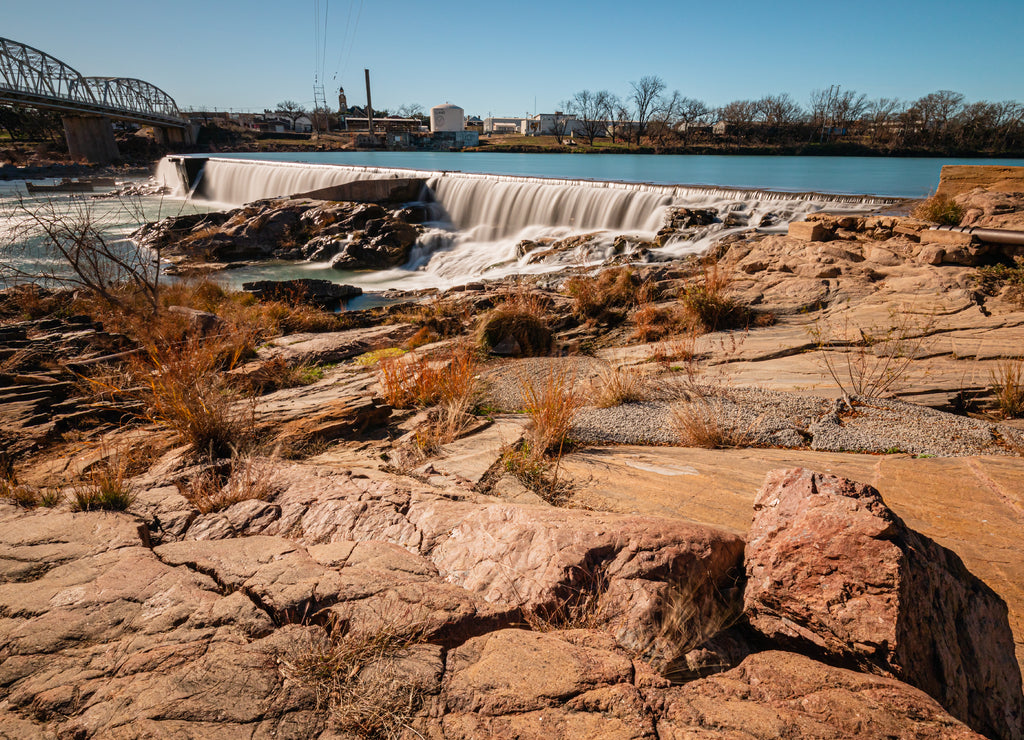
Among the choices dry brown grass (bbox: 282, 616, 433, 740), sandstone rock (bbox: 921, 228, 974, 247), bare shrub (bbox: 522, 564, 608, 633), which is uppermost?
sandstone rock (bbox: 921, 228, 974, 247)

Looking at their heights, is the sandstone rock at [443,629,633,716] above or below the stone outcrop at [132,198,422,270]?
above

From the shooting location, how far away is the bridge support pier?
47.3 meters

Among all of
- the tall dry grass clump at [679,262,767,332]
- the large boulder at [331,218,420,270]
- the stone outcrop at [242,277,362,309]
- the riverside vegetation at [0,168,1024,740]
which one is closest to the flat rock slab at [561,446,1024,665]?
the riverside vegetation at [0,168,1024,740]

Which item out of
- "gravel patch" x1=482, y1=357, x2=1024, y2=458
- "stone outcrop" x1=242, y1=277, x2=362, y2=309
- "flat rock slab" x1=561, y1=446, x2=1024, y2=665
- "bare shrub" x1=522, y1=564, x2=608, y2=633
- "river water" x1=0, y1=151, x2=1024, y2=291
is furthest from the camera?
"river water" x1=0, y1=151, x2=1024, y2=291

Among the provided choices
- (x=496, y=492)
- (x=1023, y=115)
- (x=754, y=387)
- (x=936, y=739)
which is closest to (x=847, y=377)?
(x=754, y=387)

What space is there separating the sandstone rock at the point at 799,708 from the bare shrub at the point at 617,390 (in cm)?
316

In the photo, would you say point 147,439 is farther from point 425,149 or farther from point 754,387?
point 425,149

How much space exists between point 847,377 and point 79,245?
874 centimetres

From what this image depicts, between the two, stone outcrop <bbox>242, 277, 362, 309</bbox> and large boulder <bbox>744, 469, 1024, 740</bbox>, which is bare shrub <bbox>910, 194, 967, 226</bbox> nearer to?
large boulder <bbox>744, 469, 1024, 740</bbox>

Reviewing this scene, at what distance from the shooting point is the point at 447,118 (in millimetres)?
93000

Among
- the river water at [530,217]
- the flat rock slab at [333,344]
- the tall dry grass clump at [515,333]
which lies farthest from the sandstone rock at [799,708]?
the river water at [530,217]

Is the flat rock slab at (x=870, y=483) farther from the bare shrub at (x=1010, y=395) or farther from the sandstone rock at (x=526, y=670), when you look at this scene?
the sandstone rock at (x=526, y=670)

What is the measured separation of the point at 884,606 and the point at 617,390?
329 centimetres

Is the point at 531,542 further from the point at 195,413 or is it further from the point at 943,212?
the point at 943,212
